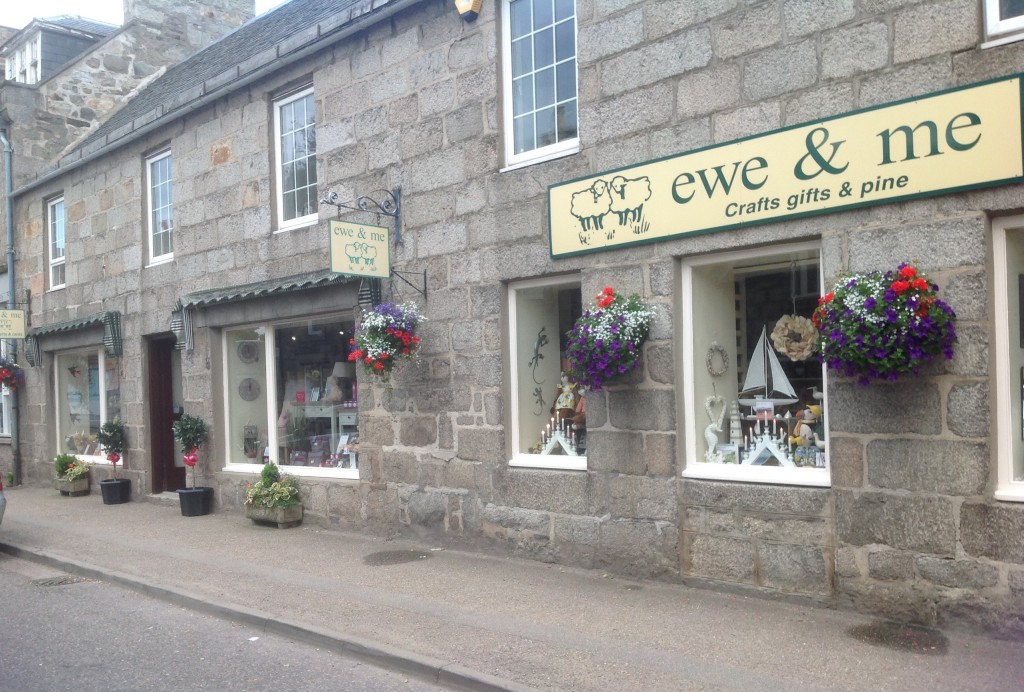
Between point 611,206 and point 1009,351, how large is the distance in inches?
124

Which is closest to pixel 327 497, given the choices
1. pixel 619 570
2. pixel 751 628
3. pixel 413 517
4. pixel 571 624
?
pixel 413 517

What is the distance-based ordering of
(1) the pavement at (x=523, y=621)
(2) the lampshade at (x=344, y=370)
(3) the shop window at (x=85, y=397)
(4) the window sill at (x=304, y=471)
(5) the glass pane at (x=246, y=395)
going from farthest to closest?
(3) the shop window at (x=85, y=397)
(5) the glass pane at (x=246, y=395)
(2) the lampshade at (x=344, y=370)
(4) the window sill at (x=304, y=471)
(1) the pavement at (x=523, y=621)

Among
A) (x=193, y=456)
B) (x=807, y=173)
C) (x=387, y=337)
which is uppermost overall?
(x=807, y=173)

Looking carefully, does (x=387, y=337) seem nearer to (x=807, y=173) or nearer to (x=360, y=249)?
(x=360, y=249)

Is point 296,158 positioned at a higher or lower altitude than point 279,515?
higher

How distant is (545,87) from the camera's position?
27.1 feet

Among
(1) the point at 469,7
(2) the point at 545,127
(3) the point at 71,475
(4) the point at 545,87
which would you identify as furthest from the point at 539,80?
(3) the point at 71,475

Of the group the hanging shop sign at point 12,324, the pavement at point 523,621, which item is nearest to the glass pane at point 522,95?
the pavement at point 523,621

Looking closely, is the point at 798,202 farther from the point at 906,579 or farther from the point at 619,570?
the point at 619,570

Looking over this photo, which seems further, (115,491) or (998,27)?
(115,491)

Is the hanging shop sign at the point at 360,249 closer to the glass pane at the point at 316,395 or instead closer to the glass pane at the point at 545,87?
the glass pane at the point at 316,395

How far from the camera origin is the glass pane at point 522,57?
8391mm

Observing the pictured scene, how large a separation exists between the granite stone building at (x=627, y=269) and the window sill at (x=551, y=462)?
4cm

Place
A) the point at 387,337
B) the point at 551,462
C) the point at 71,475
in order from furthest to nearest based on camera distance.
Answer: the point at 71,475 < the point at 387,337 < the point at 551,462
